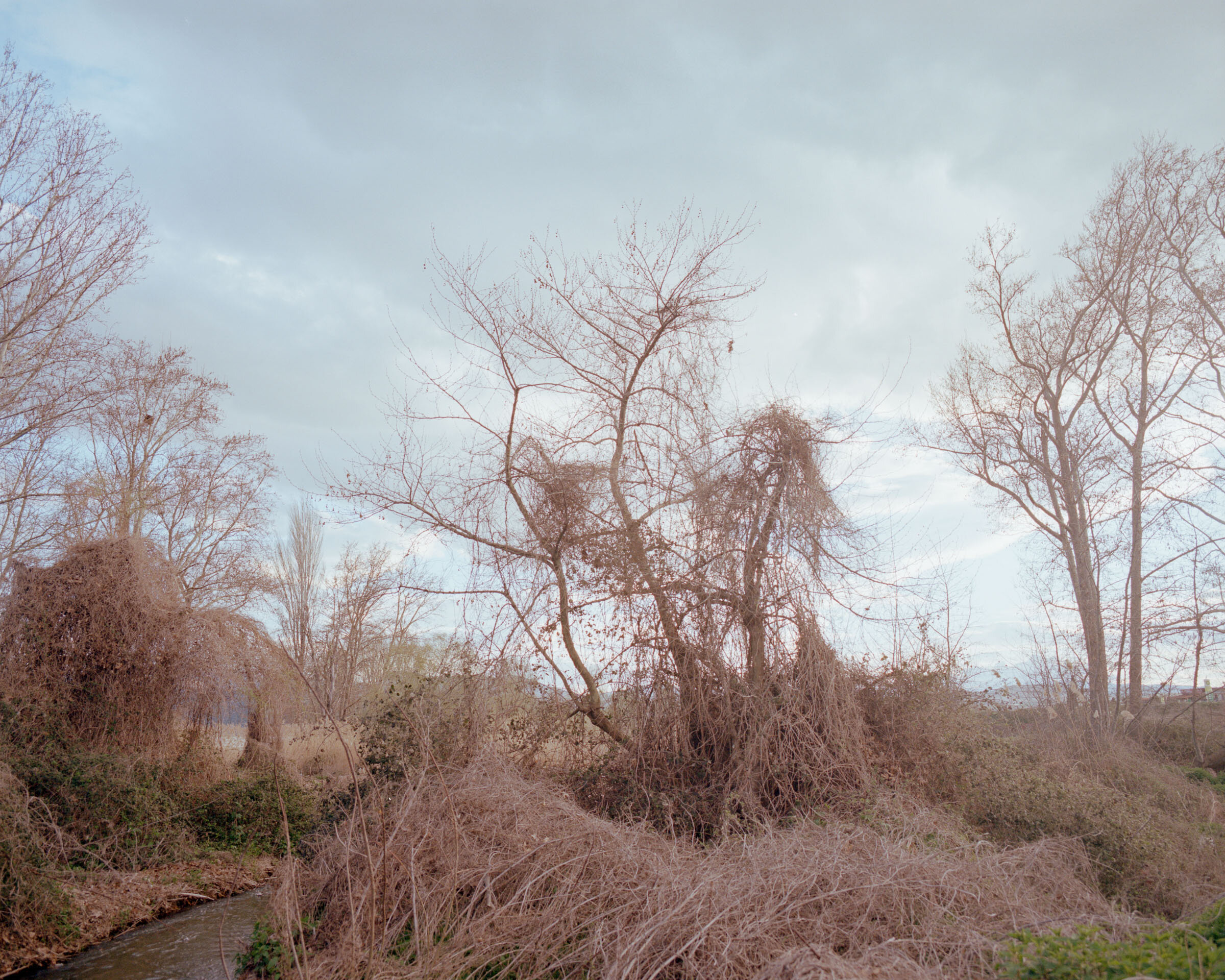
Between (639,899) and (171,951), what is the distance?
5945 mm

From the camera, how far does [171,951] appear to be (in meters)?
7.84

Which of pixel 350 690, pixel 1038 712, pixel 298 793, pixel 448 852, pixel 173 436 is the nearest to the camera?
pixel 448 852

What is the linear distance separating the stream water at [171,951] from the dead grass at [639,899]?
66.8 inches

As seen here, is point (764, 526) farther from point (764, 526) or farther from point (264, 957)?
point (264, 957)

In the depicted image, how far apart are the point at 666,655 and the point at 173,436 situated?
14.7 m

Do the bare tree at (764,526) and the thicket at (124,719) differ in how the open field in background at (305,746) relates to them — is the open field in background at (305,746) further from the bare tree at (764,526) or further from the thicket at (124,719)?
the bare tree at (764,526)

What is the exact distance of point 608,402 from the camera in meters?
10.7

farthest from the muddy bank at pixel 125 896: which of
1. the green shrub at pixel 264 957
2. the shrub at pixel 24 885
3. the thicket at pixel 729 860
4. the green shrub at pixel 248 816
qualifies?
the thicket at pixel 729 860

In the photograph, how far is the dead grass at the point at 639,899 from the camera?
4.51m

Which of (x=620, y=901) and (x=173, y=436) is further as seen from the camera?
(x=173, y=436)

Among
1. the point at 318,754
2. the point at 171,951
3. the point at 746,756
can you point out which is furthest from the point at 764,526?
the point at 318,754

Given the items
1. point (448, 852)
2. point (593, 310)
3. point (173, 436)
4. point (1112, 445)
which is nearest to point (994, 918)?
point (448, 852)

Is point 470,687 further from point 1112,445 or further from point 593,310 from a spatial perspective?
point 1112,445

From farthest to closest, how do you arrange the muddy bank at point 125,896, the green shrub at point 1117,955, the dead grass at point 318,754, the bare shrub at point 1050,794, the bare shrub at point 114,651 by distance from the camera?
the dead grass at point 318,754, the bare shrub at point 114,651, the bare shrub at point 1050,794, the muddy bank at point 125,896, the green shrub at point 1117,955
